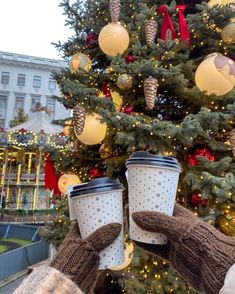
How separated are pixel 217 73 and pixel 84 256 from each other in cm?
258

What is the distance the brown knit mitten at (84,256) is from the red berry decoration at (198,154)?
9.99ft

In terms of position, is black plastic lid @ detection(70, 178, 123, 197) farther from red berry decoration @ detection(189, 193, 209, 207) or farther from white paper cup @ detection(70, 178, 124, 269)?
red berry decoration @ detection(189, 193, 209, 207)

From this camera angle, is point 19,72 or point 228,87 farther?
point 19,72

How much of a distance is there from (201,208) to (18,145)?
16.0 meters

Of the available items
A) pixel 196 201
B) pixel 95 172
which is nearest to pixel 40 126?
pixel 95 172

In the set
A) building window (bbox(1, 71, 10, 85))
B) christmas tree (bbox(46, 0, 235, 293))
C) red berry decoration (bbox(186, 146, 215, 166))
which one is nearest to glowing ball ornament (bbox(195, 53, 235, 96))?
christmas tree (bbox(46, 0, 235, 293))

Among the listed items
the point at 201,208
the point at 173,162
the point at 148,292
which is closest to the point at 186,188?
the point at 201,208

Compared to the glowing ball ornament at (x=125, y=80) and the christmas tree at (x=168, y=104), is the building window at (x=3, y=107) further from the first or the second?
the glowing ball ornament at (x=125, y=80)

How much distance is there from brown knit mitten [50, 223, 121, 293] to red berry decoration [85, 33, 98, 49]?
444 centimetres

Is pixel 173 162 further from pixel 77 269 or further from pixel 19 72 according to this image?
pixel 19 72

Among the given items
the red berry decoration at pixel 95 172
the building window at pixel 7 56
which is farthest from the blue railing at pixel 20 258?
the building window at pixel 7 56

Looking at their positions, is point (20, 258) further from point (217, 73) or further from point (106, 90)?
point (217, 73)

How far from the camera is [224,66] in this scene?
312 centimetres

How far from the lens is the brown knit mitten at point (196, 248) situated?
3.11 feet
